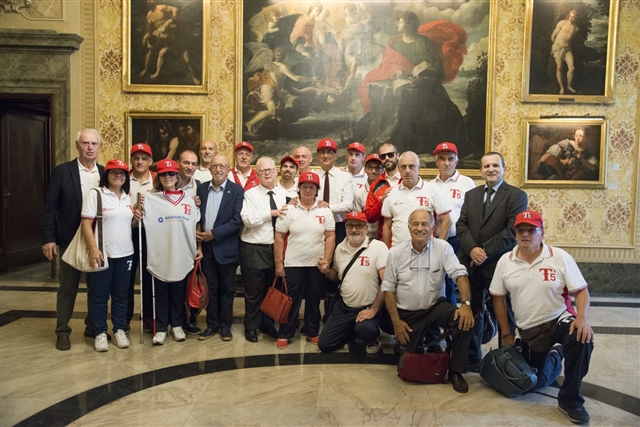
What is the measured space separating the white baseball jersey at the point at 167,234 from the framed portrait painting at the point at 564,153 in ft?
19.8

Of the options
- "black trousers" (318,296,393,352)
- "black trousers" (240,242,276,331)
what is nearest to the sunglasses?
"black trousers" (240,242,276,331)

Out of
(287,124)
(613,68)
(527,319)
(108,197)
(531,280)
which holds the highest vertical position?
(613,68)

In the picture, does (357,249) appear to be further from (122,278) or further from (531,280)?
(122,278)

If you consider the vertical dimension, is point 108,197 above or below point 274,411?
above

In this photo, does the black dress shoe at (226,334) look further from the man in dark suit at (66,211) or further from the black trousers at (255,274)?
the man in dark suit at (66,211)

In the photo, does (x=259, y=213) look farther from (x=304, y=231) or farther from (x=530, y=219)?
(x=530, y=219)

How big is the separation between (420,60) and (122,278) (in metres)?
6.07

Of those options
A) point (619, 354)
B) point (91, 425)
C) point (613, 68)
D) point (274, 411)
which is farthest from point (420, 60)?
point (91, 425)

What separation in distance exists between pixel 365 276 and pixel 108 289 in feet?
8.53

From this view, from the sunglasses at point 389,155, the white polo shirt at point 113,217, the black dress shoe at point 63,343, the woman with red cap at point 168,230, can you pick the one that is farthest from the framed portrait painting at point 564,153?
the black dress shoe at point 63,343

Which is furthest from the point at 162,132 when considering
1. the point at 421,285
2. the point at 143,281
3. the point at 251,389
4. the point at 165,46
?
the point at 421,285

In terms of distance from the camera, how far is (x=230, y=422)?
358 centimetres

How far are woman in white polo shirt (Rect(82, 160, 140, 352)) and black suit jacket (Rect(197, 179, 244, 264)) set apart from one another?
2.64ft

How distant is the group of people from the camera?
4.53m
